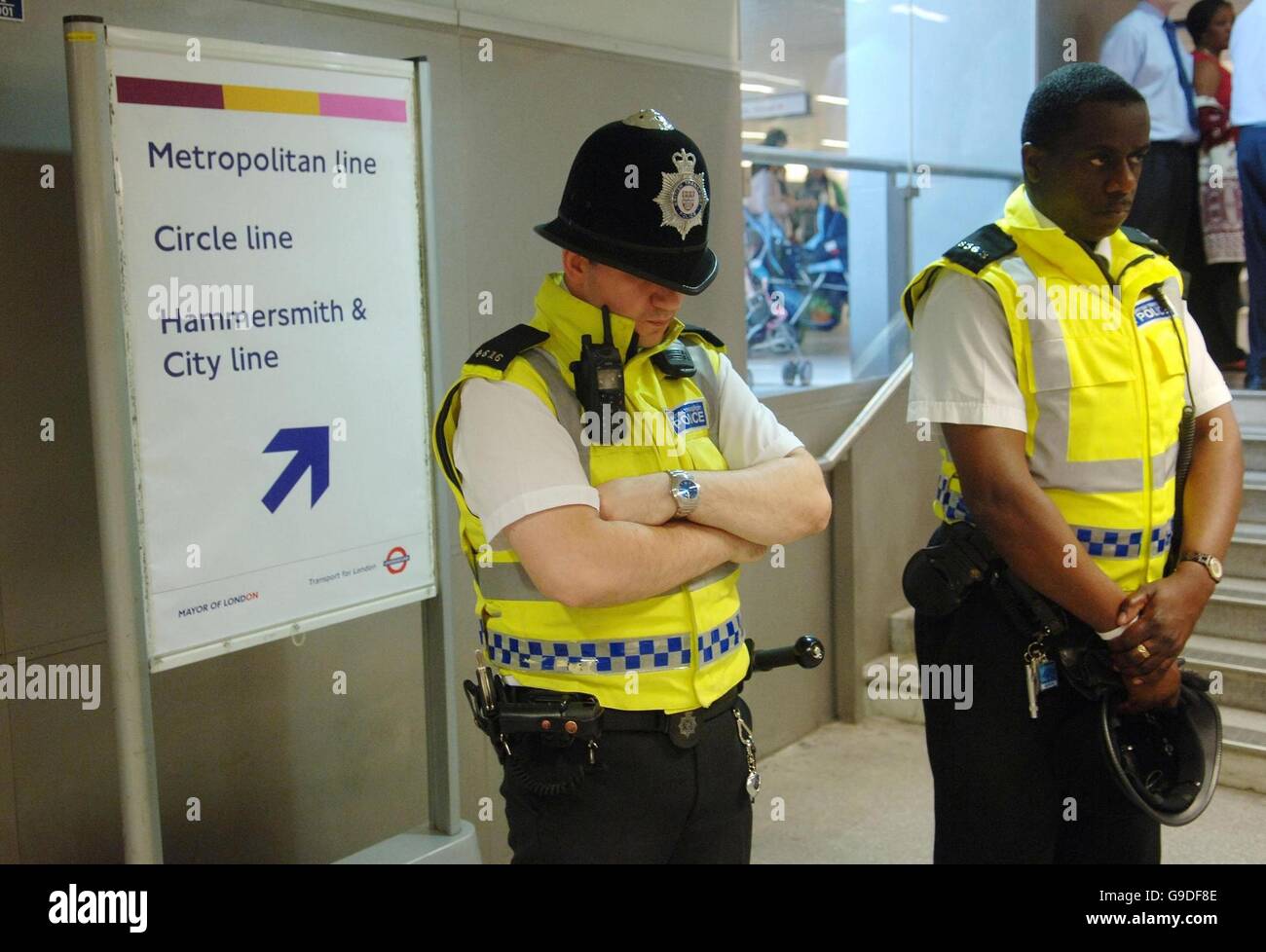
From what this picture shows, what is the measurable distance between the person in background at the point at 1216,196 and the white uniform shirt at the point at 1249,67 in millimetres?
278

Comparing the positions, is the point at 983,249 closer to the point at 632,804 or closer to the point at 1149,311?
the point at 1149,311

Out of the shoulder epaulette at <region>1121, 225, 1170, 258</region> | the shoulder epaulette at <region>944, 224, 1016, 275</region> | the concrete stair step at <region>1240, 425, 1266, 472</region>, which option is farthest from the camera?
the concrete stair step at <region>1240, 425, 1266, 472</region>

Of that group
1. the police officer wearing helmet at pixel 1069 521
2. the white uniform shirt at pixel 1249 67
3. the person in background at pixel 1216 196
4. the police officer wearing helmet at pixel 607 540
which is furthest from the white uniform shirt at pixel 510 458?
the person in background at pixel 1216 196

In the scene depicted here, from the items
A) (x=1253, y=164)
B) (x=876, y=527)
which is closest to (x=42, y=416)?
(x=876, y=527)

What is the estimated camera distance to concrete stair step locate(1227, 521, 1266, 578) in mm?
4020

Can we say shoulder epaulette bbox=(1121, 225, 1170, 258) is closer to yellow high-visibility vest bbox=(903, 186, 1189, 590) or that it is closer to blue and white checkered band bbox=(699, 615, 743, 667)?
yellow high-visibility vest bbox=(903, 186, 1189, 590)

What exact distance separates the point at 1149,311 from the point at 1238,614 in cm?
220

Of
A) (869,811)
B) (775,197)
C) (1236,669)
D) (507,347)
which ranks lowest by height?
(869,811)

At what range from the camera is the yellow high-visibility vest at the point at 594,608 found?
1567 millimetres

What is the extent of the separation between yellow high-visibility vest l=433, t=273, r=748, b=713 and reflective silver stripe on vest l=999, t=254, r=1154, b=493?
0.64 meters

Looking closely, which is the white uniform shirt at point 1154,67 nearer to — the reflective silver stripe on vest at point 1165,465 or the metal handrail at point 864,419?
the metal handrail at point 864,419

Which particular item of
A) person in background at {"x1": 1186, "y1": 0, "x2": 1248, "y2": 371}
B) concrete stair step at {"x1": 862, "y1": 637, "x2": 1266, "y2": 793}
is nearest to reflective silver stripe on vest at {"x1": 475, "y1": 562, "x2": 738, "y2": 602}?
concrete stair step at {"x1": 862, "y1": 637, "x2": 1266, "y2": 793}

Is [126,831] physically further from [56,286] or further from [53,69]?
[53,69]

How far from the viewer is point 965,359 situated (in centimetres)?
199
